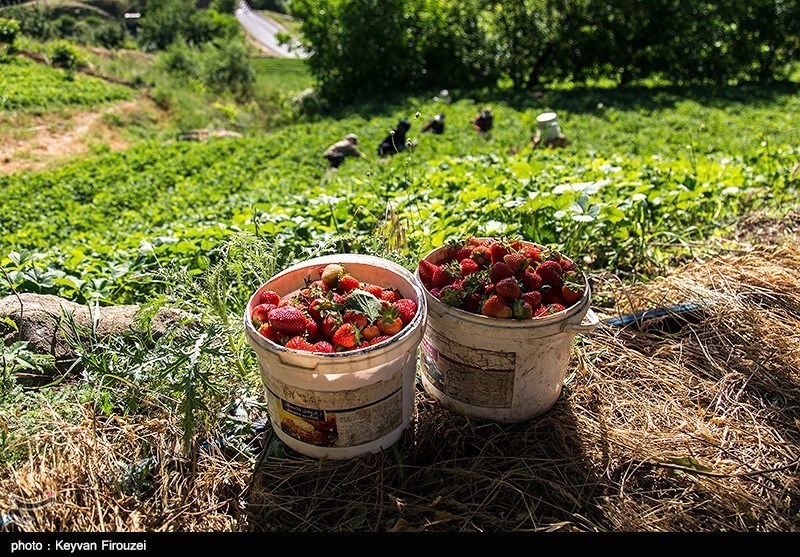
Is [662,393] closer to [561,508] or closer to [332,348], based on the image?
[561,508]

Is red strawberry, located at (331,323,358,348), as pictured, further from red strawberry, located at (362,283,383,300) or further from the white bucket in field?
the white bucket in field

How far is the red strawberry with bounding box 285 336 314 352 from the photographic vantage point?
1.99 meters

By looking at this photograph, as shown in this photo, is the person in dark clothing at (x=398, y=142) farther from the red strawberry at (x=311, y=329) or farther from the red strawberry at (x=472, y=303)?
the red strawberry at (x=311, y=329)

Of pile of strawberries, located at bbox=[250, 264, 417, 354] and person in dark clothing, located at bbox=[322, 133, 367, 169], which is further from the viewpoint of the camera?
person in dark clothing, located at bbox=[322, 133, 367, 169]

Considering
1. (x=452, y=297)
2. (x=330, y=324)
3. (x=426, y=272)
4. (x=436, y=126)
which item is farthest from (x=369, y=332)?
(x=436, y=126)

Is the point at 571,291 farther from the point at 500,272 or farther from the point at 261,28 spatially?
the point at 261,28

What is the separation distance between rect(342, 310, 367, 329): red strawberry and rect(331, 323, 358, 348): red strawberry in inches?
1.4

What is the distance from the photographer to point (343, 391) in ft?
6.66

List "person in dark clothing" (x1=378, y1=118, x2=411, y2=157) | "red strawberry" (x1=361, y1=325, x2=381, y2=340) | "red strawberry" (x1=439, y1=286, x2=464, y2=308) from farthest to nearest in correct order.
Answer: "person in dark clothing" (x1=378, y1=118, x2=411, y2=157) < "red strawberry" (x1=439, y1=286, x2=464, y2=308) < "red strawberry" (x1=361, y1=325, x2=381, y2=340)

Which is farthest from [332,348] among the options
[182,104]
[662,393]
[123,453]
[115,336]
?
[182,104]

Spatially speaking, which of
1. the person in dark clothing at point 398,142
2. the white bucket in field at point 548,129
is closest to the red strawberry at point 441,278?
the white bucket in field at point 548,129

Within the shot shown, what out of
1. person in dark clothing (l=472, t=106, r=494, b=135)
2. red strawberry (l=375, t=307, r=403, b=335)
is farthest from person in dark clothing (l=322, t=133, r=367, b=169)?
red strawberry (l=375, t=307, r=403, b=335)

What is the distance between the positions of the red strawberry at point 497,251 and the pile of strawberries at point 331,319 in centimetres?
44

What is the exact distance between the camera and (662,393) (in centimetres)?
264
